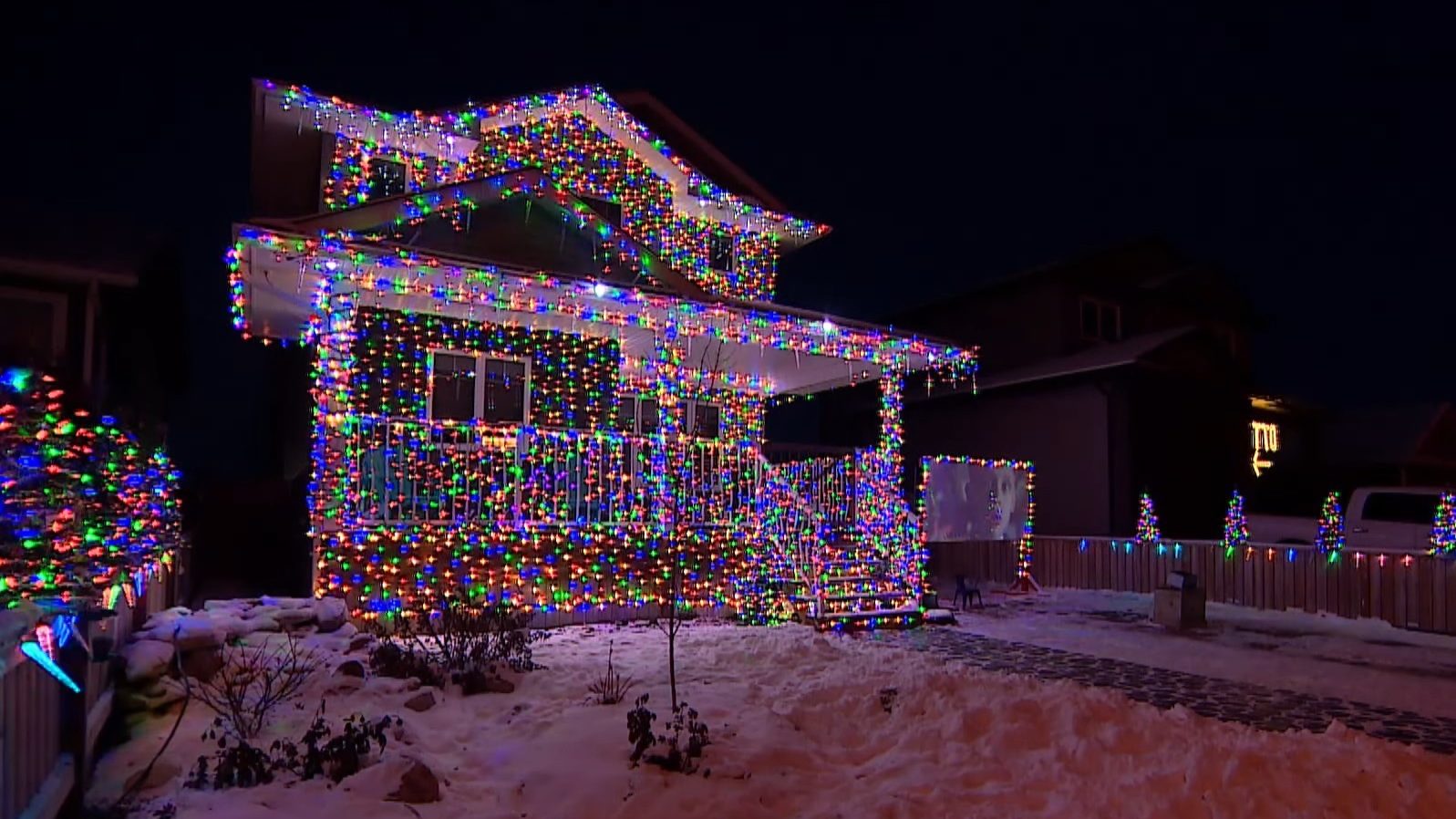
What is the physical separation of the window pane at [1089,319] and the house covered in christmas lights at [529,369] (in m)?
9.66

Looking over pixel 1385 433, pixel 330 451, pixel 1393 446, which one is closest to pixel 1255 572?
pixel 330 451

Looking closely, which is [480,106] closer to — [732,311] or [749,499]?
[732,311]

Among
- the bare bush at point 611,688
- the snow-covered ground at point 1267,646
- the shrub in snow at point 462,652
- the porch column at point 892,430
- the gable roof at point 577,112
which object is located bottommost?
the snow-covered ground at point 1267,646

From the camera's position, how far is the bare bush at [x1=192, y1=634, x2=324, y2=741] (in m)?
5.49

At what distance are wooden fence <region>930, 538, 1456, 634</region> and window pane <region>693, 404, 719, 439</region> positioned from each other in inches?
210

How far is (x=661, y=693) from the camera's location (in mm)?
6996

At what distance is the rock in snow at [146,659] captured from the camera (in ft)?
18.4

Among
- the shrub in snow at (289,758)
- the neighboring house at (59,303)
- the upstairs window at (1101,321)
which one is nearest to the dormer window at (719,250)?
the neighboring house at (59,303)

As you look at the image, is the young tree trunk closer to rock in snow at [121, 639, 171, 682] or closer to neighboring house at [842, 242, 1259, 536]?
rock in snow at [121, 639, 171, 682]

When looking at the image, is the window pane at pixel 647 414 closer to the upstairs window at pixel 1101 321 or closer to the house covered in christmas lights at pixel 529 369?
the house covered in christmas lights at pixel 529 369

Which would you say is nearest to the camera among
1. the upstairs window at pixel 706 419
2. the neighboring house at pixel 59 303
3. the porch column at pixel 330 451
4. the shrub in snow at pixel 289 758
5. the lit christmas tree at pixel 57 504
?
the lit christmas tree at pixel 57 504

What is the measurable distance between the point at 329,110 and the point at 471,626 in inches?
345

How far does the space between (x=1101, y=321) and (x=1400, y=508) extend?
856 cm

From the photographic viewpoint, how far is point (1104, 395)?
19203 millimetres
